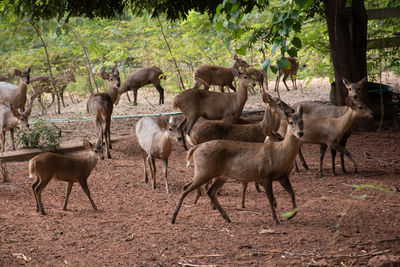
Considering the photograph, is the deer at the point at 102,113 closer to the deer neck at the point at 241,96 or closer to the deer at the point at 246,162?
the deer neck at the point at 241,96

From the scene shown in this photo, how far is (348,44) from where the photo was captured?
898 cm

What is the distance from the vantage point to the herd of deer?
5.08 metres

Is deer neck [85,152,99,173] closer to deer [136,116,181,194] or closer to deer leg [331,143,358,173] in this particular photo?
deer [136,116,181,194]

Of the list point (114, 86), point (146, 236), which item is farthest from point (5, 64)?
point (146, 236)

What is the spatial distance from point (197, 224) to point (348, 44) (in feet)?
18.2

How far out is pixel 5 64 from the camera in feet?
46.7

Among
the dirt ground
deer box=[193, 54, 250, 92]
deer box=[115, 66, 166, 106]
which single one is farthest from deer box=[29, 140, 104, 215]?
deer box=[115, 66, 166, 106]

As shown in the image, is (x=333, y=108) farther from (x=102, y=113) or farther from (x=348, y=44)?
(x=102, y=113)

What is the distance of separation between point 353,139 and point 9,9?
6418 mm

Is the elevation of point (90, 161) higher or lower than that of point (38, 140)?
higher

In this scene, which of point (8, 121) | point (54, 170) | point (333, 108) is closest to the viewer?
point (54, 170)

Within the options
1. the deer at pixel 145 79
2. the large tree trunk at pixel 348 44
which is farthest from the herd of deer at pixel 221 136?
the deer at pixel 145 79

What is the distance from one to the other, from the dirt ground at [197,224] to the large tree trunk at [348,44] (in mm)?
1792

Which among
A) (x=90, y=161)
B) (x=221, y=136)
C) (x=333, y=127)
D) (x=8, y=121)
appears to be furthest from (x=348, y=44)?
(x=8, y=121)
